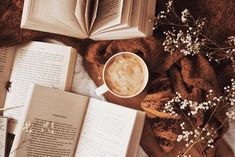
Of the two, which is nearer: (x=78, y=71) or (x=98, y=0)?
(x=98, y=0)

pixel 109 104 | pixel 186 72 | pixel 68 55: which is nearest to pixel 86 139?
pixel 109 104

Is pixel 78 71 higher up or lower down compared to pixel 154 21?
lower down

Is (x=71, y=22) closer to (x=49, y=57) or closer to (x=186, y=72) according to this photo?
(x=49, y=57)

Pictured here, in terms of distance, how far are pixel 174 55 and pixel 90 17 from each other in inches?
10.6

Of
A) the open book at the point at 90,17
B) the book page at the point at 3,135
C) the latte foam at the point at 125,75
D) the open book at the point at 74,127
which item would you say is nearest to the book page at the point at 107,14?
the open book at the point at 90,17

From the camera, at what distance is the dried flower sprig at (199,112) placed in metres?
1.13

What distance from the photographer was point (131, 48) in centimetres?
121

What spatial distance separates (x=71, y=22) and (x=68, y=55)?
0.13 metres

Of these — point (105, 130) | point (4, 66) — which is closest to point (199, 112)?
point (105, 130)

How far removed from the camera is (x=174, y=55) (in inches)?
47.1

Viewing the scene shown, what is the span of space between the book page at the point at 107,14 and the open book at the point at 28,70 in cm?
13

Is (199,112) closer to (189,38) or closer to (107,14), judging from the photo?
(189,38)

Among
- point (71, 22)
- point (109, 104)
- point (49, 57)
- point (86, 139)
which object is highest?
point (71, 22)

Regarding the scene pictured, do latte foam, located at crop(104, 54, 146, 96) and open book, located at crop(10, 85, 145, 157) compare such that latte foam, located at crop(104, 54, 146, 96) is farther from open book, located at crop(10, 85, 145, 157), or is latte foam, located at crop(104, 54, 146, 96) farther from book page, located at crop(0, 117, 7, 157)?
book page, located at crop(0, 117, 7, 157)
